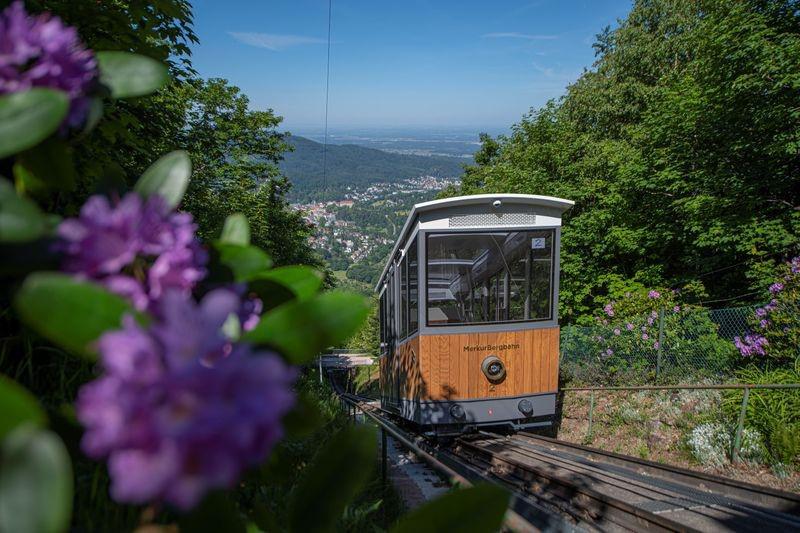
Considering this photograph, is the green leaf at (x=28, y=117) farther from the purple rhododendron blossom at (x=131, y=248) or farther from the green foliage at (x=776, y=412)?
the green foliage at (x=776, y=412)

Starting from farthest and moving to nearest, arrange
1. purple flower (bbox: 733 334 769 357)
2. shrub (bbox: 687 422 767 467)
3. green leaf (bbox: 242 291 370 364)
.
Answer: purple flower (bbox: 733 334 769 357), shrub (bbox: 687 422 767 467), green leaf (bbox: 242 291 370 364)

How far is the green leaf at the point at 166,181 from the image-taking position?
0.73 metres

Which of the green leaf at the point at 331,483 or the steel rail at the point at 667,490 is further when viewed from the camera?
the steel rail at the point at 667,490

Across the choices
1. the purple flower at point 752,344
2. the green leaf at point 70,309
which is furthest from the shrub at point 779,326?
the green leaf at point 70,309

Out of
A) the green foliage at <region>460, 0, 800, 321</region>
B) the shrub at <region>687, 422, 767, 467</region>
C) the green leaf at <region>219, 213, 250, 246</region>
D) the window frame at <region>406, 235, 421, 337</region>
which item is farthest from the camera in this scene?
the green foliage at <region>460, 0, 800, 321</region>

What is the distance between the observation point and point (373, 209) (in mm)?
185375

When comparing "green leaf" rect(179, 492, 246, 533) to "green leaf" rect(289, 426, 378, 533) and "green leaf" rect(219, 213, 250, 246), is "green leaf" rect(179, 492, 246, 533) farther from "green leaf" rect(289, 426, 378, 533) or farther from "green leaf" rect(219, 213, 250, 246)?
"green leaf" rect(219, 213, 250, 246)

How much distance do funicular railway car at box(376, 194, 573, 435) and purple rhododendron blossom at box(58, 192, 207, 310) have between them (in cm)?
571

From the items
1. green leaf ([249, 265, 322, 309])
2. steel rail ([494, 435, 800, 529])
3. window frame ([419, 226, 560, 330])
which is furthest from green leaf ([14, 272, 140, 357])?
window frame ([419, 226, 560, 330])

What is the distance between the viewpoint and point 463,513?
710 millimetres

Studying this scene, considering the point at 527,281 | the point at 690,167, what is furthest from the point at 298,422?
the point at 690,167

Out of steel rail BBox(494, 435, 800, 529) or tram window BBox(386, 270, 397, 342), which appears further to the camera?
tram window BBox(386, 270, 397, 342)

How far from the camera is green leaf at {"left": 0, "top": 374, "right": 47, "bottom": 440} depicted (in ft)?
1.57

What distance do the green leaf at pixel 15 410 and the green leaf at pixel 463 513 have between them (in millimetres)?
494
